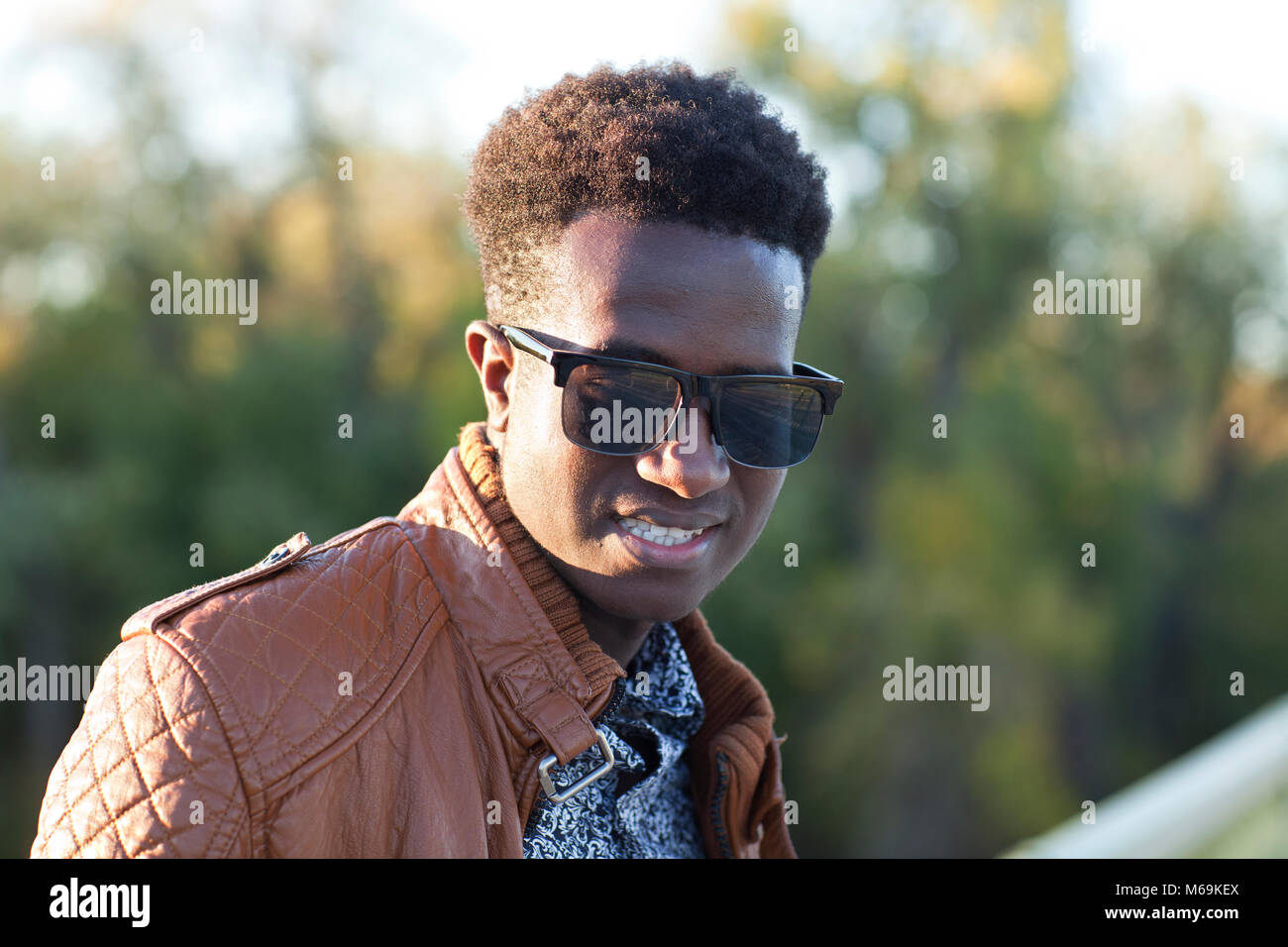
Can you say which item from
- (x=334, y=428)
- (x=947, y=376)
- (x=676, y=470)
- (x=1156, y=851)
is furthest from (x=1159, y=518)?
(x=676, y=470)

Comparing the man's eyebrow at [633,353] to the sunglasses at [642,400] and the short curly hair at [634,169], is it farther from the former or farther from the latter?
the short curly hair at [634,169]

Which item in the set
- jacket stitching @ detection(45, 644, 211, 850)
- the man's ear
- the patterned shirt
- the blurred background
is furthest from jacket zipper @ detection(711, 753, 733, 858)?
the blurred background

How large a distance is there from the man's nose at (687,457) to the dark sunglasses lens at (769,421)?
Answer: 0.09 ft

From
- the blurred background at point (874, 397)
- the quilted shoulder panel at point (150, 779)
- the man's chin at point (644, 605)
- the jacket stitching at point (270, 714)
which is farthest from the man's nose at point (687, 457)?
the blurred background at point (874, 397)

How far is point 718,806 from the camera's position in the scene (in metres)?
2.01

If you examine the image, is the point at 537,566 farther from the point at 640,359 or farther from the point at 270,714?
the point at 270,714

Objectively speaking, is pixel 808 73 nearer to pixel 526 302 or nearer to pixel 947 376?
pixel 947 376

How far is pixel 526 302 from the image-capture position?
1713 millimetres

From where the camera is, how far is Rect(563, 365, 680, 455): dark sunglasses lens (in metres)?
1.58

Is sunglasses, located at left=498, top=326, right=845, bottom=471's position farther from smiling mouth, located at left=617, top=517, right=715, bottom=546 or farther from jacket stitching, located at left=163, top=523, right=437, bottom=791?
jacket stitching, located at left=163, top=523, right=437, bottom=791

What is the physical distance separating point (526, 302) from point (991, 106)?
11.9m

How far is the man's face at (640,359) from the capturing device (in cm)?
158

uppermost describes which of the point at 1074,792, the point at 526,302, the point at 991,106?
the point at 991,106

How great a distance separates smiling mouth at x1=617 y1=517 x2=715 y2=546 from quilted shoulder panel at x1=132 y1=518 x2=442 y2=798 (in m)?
0.31
